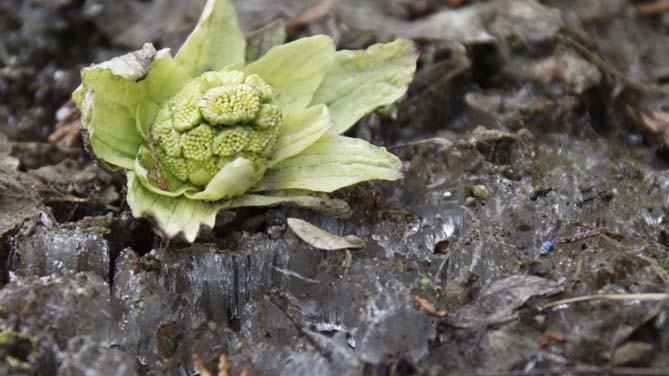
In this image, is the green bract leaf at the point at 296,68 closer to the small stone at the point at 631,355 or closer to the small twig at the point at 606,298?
the small twig at the point at 606,298

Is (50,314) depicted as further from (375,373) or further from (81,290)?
(375,373)

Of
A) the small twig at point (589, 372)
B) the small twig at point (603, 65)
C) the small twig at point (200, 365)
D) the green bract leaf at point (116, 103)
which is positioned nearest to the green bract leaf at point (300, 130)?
the green bract leaf at point (116, 103)

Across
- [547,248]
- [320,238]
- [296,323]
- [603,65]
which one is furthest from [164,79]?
[603,65]

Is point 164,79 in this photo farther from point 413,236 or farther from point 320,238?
point 413,236

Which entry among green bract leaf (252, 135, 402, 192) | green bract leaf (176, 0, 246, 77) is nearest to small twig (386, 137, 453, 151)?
green bract leaf (252, 135, 402, 192)

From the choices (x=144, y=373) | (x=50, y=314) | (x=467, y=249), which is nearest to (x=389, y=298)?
(x=467, y=249)

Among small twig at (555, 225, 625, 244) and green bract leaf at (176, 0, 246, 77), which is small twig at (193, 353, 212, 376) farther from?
small twig at (555, 225, 625, 244)
